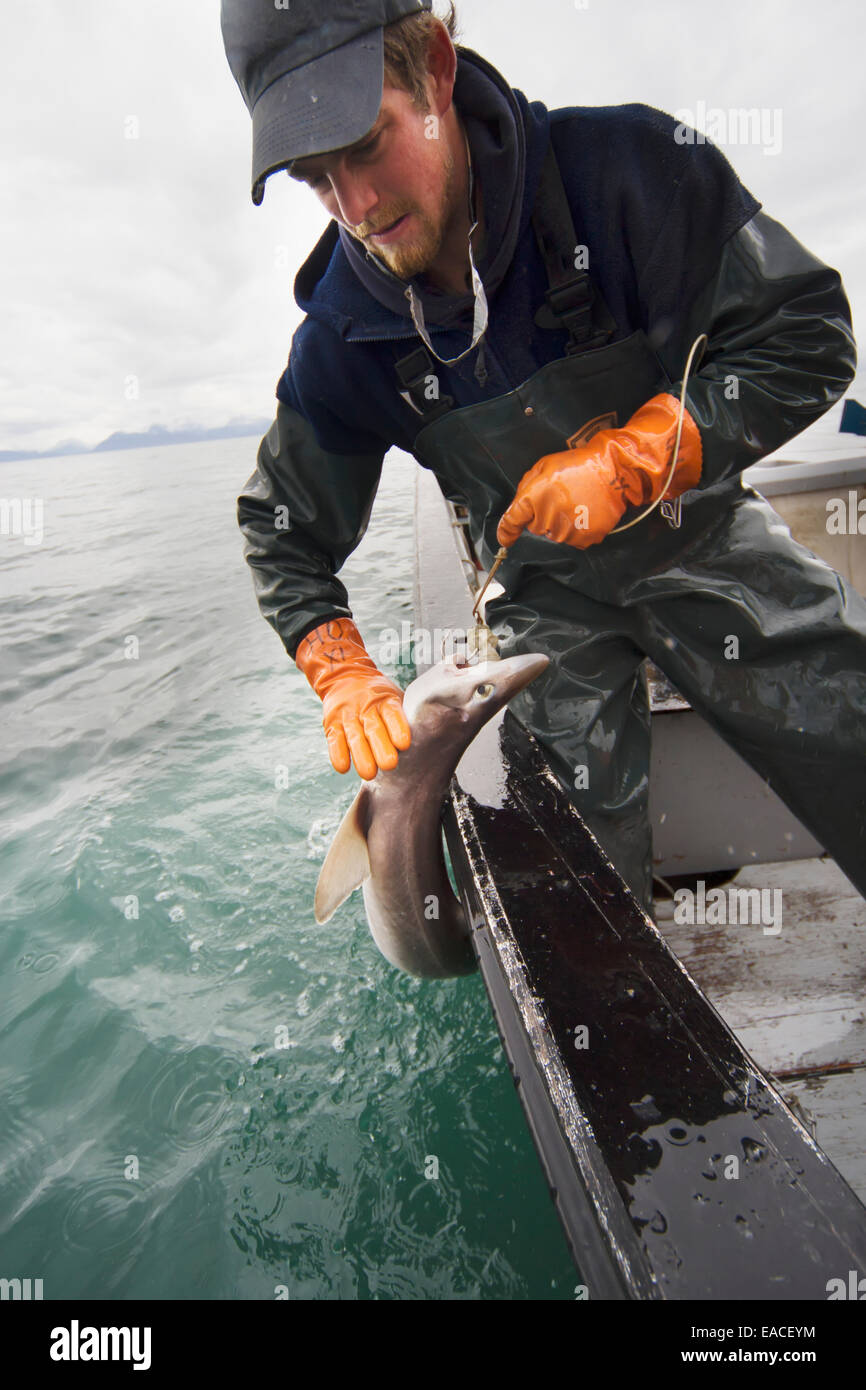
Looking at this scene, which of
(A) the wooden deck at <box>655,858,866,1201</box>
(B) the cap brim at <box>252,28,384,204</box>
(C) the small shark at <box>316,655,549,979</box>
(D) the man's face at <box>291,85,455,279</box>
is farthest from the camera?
(C) the small shark at <box>316,655,549,979</box>

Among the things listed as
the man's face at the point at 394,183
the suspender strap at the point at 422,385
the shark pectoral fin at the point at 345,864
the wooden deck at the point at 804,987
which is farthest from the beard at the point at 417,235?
the wooden deck at the point at 804,987

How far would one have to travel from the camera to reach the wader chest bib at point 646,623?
217 cm

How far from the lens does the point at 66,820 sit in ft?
15.0

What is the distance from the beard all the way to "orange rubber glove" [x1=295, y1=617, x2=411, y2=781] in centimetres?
124

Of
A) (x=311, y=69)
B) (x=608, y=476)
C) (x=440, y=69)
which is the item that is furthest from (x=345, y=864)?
(x=440, y=69)

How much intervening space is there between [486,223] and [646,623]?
1325mm

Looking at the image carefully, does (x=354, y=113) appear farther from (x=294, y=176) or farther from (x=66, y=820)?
(x=66, y=820)

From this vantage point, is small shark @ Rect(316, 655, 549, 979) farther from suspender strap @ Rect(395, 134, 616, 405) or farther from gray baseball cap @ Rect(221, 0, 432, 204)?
gray baseball cap @ Rect(221, 0, 432, 204)

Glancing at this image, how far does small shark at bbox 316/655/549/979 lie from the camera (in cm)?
223

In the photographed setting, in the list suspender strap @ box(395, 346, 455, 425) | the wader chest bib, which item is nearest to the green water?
the wader chest bib

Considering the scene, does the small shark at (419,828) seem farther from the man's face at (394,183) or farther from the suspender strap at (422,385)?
the man's face at (394,183)

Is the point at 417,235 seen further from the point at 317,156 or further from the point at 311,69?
the point at 311,69

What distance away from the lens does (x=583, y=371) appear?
2.18m

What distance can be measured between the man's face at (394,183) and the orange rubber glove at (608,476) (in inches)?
28.8
